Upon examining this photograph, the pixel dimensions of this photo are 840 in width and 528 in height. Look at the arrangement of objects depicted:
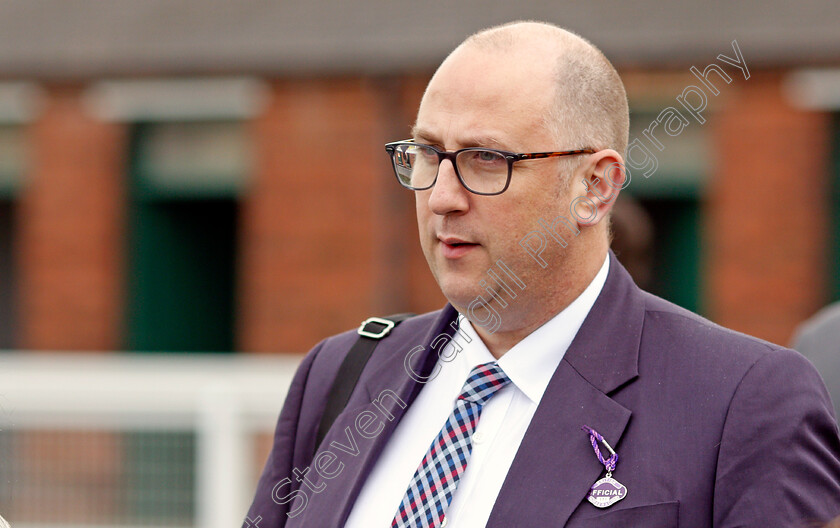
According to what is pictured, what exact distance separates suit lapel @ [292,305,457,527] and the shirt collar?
258 mm

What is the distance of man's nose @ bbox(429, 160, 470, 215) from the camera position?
2.13m

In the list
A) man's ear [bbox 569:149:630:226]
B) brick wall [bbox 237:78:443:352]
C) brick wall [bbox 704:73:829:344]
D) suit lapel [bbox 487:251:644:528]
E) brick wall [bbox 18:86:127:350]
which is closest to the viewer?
suit lapel [bbox 487:251:644:528]

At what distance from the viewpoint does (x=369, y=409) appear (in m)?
2.40

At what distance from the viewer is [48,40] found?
34.6ft

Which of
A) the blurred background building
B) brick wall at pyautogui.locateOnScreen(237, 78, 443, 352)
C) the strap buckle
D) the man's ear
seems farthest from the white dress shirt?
brick wall at pyautogui.locateOnScreen(237, 78, 443, 352)

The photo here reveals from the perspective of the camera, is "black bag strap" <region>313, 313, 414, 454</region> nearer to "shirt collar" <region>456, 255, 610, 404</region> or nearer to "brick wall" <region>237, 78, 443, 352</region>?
"shirt collar" <region>456, 255, 610, 404</region>

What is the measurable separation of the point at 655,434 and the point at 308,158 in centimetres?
835

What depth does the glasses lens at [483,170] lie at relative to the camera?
2.11 m

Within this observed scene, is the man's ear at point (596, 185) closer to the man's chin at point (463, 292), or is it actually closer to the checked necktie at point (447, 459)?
the man's chin at point (463, 292)

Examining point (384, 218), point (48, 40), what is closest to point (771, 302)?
point (384, 218)

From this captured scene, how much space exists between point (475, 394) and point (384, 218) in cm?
770

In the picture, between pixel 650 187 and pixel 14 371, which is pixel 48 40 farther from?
pixel 650 187

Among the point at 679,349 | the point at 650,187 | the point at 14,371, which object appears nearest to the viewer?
the point at 679,349

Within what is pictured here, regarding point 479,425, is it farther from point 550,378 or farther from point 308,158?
point 308,158
